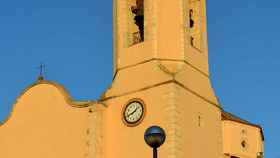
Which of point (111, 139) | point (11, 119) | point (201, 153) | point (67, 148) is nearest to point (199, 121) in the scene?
point (201, 153)

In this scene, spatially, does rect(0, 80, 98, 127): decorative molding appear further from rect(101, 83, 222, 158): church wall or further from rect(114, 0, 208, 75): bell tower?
rect(114, 0, 208, 75): bell tower

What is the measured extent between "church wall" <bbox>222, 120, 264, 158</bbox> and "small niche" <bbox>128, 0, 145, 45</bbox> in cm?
545

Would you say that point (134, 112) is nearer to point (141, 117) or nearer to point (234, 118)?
point (141, 117)

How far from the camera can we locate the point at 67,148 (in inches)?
1139

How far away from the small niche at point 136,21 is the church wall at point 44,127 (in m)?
3.81

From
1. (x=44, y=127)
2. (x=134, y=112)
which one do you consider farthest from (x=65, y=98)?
(x=134, y=112)

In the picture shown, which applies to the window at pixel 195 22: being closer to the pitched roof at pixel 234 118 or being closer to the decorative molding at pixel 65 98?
the pitched roof at pixel 234 118

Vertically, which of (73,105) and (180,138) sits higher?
(73,105)

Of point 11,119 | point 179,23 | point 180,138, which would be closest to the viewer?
point 180,138

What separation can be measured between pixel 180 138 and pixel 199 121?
194 centimetres

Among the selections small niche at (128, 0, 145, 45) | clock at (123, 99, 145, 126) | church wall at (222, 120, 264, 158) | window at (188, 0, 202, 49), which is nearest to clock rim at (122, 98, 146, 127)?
clock at (123, 99, 145, 126)

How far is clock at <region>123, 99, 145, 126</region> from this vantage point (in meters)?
27.2

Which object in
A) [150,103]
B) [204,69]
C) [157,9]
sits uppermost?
[157,9]

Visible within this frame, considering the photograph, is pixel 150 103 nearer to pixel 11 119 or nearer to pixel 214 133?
pixel 214 133
